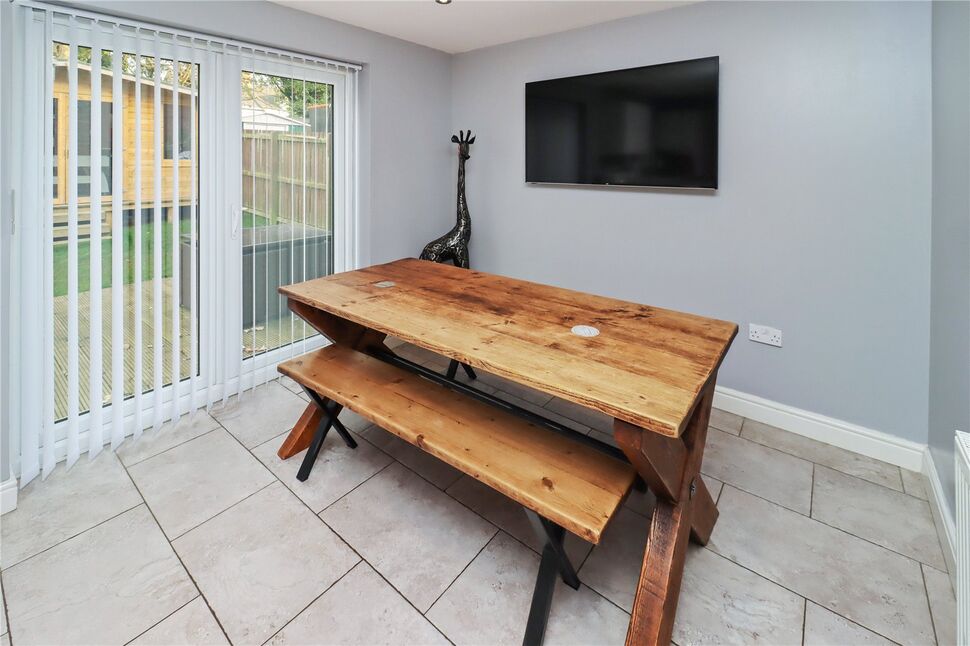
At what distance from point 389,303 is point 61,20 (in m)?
1.81

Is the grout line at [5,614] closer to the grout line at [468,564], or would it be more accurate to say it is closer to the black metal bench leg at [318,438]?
the black metal bench leg at [318,438]

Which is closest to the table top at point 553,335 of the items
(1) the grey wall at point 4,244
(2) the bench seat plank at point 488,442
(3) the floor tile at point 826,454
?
(2) the bench seat plank at point 488,442

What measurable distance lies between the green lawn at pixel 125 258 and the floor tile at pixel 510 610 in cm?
212

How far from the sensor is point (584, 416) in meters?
2.70

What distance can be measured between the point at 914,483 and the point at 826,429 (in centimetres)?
41

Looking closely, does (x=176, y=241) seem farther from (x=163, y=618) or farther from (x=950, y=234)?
(x=950, y=234)

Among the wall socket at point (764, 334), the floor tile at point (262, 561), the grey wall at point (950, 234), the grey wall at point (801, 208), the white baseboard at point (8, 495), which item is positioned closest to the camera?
the floor tile at point (262, 561)

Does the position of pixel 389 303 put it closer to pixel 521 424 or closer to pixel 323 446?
pixel 521 424

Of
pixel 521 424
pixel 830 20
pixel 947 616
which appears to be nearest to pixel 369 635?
pixel 521 424

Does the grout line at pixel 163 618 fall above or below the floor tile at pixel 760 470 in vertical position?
below

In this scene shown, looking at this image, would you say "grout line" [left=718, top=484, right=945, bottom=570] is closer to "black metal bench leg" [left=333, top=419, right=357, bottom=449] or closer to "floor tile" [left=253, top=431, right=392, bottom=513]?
"floor tile" [left=253, top=431, right=392, bottom=513]

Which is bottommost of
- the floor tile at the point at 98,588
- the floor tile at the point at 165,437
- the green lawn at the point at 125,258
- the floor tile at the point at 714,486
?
the floor tile at the point at 98,588

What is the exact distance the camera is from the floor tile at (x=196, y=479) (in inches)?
75.0

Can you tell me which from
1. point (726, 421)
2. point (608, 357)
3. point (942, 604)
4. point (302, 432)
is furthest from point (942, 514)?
point (302, 432)
